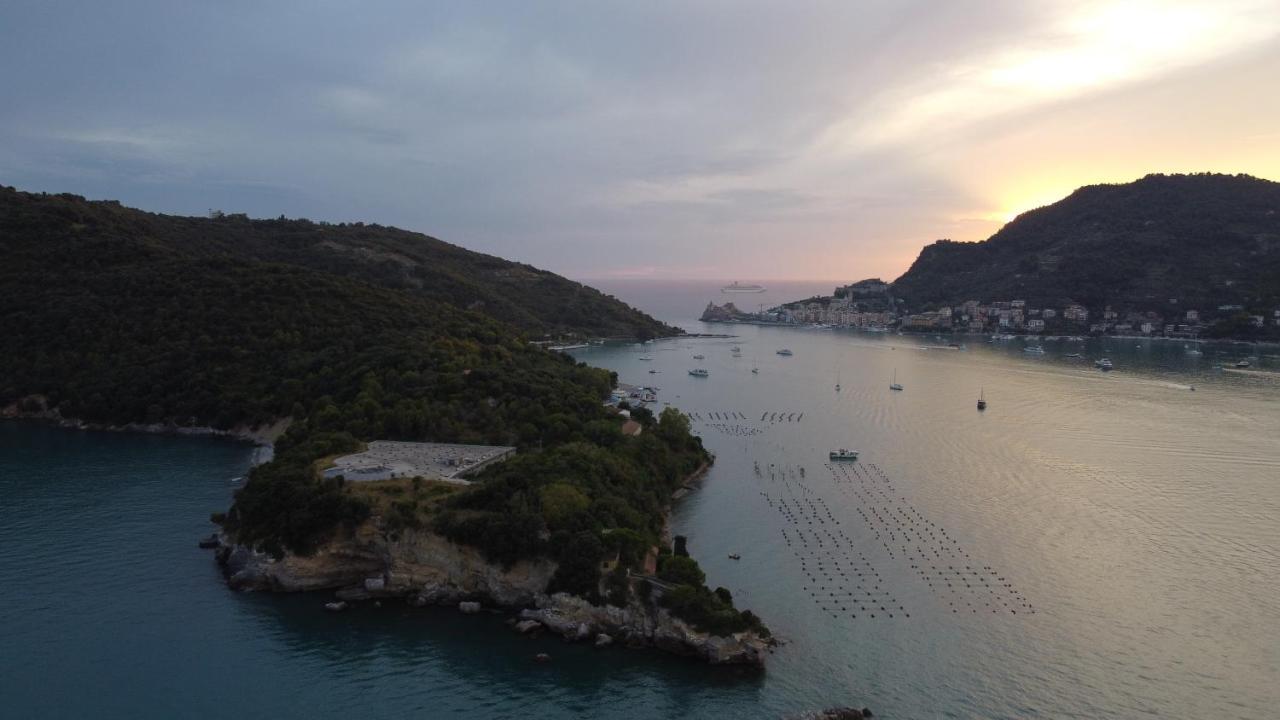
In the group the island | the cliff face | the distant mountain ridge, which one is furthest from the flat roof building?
the distant mountain ridge

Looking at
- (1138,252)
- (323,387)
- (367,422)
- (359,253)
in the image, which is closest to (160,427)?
(323,387)

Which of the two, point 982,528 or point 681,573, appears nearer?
point 681,573

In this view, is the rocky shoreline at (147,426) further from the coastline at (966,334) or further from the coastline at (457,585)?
the coastline at (966,334)

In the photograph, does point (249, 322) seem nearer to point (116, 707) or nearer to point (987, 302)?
point (116, 707)

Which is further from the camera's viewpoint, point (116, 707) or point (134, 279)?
point (134, 279)

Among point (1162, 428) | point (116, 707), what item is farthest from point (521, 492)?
point (1162, 428)

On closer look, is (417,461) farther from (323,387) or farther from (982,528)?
(982,528)

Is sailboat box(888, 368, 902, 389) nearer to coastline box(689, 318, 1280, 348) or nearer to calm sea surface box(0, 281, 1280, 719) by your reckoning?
calm sea surface box(0, 281, 1280, 719)
